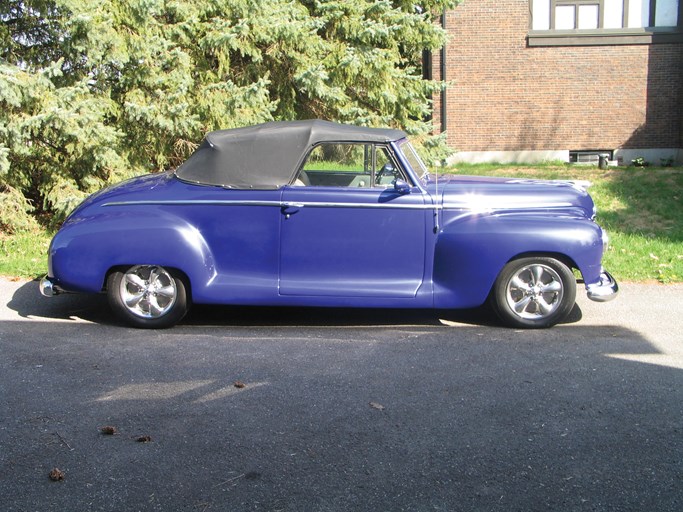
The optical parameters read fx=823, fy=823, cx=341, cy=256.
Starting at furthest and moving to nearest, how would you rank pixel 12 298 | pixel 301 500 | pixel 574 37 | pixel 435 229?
1. pixel 574 37
2. pixel 12 298
3. pixel 435 229
4. pixel 301 500

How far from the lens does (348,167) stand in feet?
22.9

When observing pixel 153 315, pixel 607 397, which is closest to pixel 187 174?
pixel 153 315

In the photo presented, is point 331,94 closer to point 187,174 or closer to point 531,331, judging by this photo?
point 187,174

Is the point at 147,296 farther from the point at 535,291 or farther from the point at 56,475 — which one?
the point at 535,291

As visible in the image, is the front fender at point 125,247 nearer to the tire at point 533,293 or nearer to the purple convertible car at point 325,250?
the purple convertible car at point 325,250

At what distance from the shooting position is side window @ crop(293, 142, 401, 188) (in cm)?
683

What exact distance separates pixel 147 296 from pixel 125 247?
45 centimetres

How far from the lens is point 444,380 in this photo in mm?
5375

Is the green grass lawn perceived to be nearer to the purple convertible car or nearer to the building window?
the purple convertible car

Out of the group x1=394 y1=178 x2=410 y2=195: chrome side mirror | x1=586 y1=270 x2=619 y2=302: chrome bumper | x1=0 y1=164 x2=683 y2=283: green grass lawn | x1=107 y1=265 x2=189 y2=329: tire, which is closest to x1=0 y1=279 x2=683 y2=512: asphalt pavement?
Answer: x1=107 y1=265 x2=189 y2=329: tire

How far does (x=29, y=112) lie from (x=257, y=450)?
7.84m

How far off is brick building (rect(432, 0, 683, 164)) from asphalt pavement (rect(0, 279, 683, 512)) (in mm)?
11500

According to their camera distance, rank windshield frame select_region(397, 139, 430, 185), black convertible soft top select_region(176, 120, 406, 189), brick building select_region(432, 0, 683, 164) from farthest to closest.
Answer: brick building select_region(432, 0, 683, 164) < windshield frame select_region(397, 139, 430, 185) < black convertible soft top select_region(176, 120, 406, 189)

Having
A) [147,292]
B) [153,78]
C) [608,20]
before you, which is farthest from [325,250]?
[608,20]
